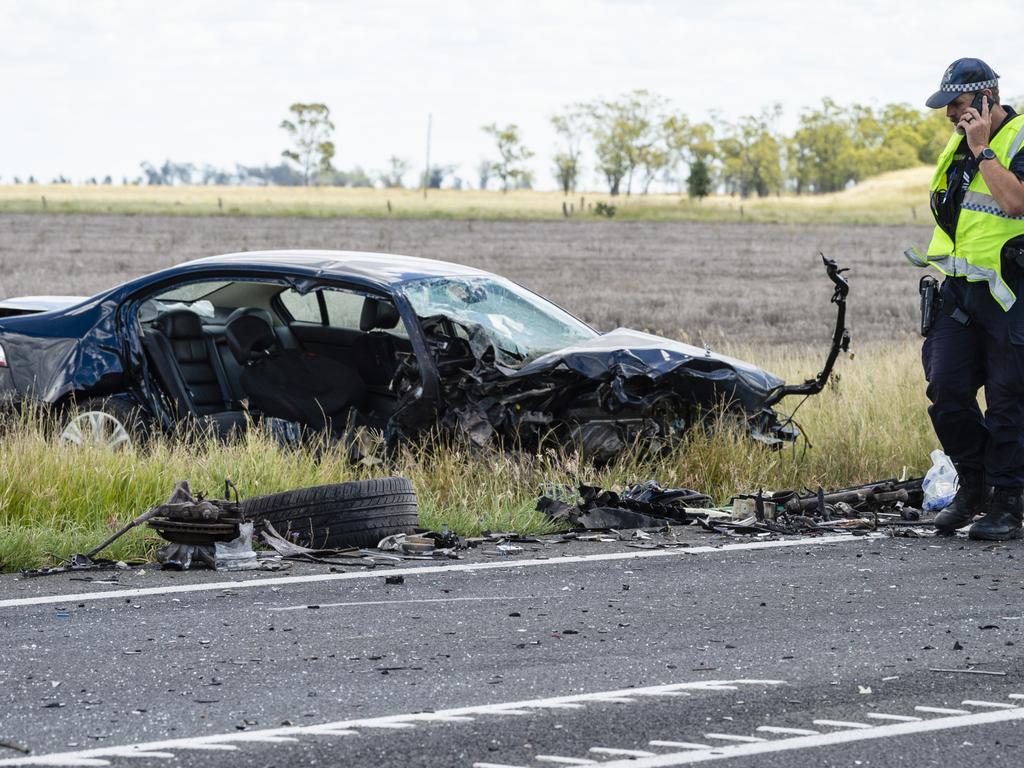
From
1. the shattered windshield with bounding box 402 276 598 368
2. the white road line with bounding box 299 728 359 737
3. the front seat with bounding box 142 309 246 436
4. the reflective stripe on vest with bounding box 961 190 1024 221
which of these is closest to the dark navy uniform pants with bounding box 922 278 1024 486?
the reflective stripe on vest with bounding box 961 190 1024 221

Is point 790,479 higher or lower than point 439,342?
lower

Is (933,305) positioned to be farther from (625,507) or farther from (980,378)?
(625,507)

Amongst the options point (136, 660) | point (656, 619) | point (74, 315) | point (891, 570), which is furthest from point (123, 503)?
point (891, 570)

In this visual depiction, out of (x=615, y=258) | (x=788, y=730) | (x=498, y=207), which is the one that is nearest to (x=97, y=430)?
(x=788, y=730)

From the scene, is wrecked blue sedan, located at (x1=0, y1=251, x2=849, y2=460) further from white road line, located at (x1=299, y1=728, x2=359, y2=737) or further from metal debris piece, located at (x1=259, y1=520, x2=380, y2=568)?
white road line, located at (x1=299, y1=728, x2=359, y2=737)

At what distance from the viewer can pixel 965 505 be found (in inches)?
295

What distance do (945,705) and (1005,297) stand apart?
3.16 metres

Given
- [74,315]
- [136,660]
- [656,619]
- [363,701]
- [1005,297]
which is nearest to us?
[363,701]

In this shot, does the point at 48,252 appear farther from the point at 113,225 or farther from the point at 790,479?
the point at 790,479

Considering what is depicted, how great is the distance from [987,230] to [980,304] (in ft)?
1.21

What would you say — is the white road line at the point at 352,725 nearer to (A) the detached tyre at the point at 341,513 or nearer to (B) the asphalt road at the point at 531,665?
(B) the asphalt road at the point at 531,665

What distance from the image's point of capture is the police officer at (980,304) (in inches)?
280

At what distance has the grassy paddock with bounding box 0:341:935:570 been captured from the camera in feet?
24.0

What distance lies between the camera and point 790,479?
29.7 feet
